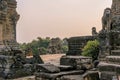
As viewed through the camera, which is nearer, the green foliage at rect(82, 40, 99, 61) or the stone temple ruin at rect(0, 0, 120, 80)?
the stone temple ruin at rect(0, 0, 120, 80)

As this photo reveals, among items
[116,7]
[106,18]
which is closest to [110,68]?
[116,7]

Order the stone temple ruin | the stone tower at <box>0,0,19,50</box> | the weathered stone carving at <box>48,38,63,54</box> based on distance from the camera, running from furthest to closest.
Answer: the weathered stone carving at <box>48,38,63,54</box> < the stone tower at <box>0,0,19,50</box> < the stone temple ruin

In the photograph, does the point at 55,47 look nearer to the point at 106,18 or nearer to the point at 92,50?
the point at 106,18

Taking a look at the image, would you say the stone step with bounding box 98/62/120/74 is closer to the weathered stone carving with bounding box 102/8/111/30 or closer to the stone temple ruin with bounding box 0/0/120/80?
the stone temple ruin with bounding box 0/0/120/80

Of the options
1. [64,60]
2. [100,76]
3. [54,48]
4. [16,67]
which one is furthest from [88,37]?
[54,48]

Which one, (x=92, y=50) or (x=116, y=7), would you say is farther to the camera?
(x=116, y=7)

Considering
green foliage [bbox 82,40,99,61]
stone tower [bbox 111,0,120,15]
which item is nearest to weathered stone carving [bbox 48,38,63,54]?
stone tower [bbox 111,0,120,15]

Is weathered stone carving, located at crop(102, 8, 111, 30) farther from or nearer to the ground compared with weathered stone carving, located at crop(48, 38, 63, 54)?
farther from the ground

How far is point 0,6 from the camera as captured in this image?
14.9 metres

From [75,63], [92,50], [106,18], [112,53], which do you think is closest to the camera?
[75,63]

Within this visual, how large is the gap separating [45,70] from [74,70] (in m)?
0.68

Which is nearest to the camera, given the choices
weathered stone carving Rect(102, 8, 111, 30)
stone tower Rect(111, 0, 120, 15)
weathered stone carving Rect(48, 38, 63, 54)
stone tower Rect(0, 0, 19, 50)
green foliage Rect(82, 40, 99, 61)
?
green foliage Rect(82, 40, 99, 61)

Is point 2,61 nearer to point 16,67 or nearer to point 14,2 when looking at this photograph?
point 16,67

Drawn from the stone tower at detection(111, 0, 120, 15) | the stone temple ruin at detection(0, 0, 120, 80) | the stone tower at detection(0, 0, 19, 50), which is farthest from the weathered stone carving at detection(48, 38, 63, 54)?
the stone tower at detection(111, 0, 120, 15)
